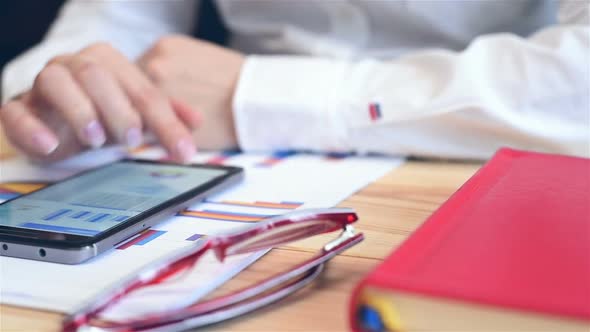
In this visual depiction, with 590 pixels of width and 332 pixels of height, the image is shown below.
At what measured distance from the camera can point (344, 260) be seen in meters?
0.32

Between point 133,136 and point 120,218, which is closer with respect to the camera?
point 120,218

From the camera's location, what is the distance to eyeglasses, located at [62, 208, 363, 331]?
0.25 m

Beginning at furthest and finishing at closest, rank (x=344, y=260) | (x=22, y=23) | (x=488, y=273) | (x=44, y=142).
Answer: (x=22, y=23) < (x=44, y=142) < (x=344, y=260) < (x=488, y=273)

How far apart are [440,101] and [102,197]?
10.6 inches

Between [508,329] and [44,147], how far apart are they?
0.36m

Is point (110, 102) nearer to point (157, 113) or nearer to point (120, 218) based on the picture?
point (157, 113)

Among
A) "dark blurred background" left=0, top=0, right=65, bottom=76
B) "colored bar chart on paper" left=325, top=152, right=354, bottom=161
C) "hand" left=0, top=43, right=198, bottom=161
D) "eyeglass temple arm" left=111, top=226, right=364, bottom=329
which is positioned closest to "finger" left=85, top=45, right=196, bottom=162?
"hand" left=0, top=43, right=198, bottom=161

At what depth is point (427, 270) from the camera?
219 mm

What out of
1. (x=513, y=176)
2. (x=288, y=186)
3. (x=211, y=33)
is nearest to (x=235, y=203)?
(x=288, y=186)

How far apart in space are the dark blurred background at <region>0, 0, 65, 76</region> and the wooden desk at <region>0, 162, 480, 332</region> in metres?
0.94

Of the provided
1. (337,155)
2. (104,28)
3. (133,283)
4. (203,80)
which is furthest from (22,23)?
(133,283)

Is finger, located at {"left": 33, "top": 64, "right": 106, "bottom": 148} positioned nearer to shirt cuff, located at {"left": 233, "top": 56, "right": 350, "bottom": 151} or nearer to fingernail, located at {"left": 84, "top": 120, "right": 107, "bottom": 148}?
fingernail, located at {"left": 84, "top": 120, "right": 107, "bottom": 148}

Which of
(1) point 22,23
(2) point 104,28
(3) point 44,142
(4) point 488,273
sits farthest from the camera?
(1) point 22,23

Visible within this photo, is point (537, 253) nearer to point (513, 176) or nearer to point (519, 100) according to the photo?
point (513, 176)
